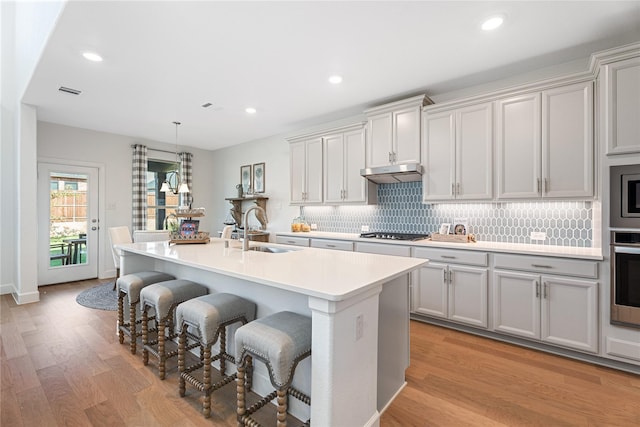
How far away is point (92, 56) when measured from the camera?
278 cm

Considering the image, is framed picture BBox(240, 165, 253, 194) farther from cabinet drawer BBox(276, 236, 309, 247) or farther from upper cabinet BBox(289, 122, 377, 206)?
cabinet drawer BBox(276, 236, 309, 247)

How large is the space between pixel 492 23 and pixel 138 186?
5.98m

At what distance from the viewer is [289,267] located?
1.83m

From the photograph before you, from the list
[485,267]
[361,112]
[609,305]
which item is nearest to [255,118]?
[361,112]

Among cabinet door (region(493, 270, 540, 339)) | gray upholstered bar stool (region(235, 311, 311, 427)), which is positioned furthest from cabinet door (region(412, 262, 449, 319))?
gray upholstered bar stool (region(235, 311, 311, 427))

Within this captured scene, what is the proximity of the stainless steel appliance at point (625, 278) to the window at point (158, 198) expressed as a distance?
6396 mm

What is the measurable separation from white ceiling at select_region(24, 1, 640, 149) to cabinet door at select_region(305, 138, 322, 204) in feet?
2.10

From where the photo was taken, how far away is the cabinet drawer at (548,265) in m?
2.43

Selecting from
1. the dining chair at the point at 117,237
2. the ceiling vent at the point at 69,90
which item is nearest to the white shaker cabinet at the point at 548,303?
the ceiling vent at the point at 69,90

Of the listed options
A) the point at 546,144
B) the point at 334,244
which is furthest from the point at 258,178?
the point at 546,144

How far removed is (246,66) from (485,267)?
307cm

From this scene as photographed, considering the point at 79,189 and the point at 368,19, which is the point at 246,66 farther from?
the point at 79,189

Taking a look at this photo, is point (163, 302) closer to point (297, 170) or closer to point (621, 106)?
point (297, 170)

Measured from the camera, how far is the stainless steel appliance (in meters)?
2.23
